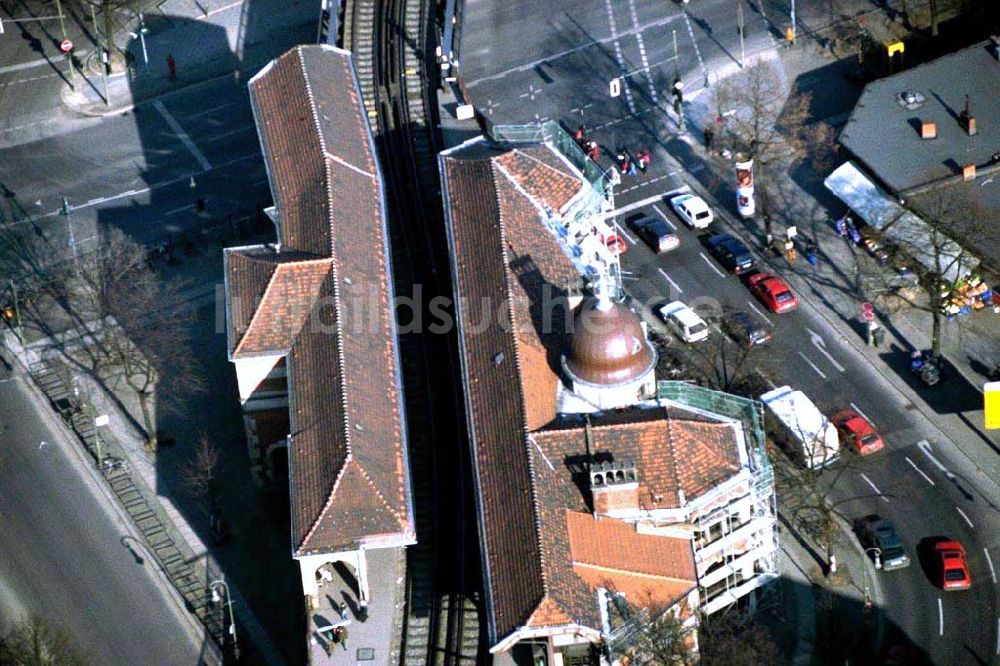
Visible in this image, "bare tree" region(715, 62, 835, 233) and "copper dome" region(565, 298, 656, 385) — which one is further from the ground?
"bare tree" region(715, 62, 835, 233)

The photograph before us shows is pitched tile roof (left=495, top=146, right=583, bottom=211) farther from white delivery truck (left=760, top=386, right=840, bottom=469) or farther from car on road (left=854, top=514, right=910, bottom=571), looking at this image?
car on road (left=854, top=514, right=910, bottom=571)

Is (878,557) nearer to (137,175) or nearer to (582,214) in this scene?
(582,214)

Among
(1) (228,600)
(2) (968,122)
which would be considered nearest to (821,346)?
(2) (968,122)

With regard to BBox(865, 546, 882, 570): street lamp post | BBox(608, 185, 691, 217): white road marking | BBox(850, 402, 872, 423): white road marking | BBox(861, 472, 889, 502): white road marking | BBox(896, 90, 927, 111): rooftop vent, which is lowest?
BBox(865, 546, 882, 570): street lamp post

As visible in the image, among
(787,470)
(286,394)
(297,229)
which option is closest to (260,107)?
(297,229)

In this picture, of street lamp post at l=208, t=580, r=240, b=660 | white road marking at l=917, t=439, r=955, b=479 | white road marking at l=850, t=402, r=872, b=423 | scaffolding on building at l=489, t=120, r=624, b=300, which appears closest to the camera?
street lamp post at l=208, t=580, r=240, b=660

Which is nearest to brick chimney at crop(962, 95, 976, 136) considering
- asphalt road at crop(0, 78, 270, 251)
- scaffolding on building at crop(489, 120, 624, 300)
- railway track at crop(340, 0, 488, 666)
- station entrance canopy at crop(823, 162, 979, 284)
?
station entrance canopy at crop(823, 162, 979, 284)

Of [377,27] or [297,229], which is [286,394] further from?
[377,27]
